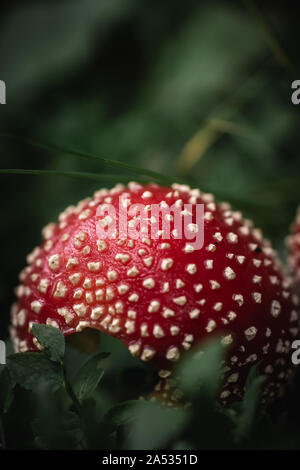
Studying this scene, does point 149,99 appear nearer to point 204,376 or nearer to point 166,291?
point 166,291

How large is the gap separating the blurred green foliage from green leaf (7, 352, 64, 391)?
21.3 inches

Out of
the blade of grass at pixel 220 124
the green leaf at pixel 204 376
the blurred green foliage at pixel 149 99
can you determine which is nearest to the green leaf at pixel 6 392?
the green leaf at pixel 204 376

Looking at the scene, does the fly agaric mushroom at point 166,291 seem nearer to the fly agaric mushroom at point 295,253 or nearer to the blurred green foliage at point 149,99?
the fly agaric mushroom at point 295,253

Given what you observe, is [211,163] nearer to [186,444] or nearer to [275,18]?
[275,18]

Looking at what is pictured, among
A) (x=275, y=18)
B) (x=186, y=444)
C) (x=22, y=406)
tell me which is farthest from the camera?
(x=275, y=18)

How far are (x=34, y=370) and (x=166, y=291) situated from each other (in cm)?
26

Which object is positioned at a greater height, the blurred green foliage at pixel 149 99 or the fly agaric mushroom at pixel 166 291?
the blurred green foliage at pixel 149 99

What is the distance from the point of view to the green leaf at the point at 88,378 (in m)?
0.78

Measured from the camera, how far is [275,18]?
5.96 ft

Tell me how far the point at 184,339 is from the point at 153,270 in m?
0.14

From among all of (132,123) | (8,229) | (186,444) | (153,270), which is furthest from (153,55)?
(186,444)

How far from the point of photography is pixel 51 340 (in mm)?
786

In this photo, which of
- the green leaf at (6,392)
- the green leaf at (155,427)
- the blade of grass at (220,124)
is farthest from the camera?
the blade of grass at (220,124)

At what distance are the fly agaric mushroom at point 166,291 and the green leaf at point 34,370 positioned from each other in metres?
0.11
